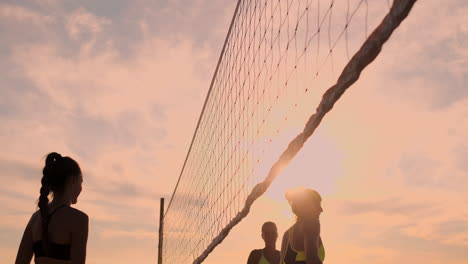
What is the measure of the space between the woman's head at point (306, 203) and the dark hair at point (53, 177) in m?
1.62

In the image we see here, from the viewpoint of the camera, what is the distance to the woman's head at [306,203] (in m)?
4.40

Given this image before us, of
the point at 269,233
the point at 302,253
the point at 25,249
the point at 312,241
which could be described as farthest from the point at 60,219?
the point at 269,233

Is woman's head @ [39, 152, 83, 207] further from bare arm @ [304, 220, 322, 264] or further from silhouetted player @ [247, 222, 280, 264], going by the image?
silhouetted player @ [247, 222, 280, 264]

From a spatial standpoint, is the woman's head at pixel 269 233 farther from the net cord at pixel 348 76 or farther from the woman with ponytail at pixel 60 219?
the woman with ponytail at pixel 60 219

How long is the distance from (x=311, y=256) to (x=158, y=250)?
548 inches

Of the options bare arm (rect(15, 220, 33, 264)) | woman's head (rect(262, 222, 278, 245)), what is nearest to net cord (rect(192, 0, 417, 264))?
woman's head (rect(262, 222, 278, 245))

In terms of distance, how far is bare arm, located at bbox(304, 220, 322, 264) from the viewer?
4258 mm

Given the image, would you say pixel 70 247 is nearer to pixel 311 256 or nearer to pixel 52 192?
pixel 52 192

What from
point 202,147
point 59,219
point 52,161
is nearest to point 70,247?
point 59,219

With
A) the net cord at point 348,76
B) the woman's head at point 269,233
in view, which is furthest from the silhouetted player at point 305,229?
the woman's head at point 269,233

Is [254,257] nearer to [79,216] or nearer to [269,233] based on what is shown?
[269,233]

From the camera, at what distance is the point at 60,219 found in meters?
3.31

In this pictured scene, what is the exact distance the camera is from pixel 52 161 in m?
3.32

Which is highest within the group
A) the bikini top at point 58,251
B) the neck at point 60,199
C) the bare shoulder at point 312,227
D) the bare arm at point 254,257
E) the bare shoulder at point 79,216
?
the bare arm at point 254,257
